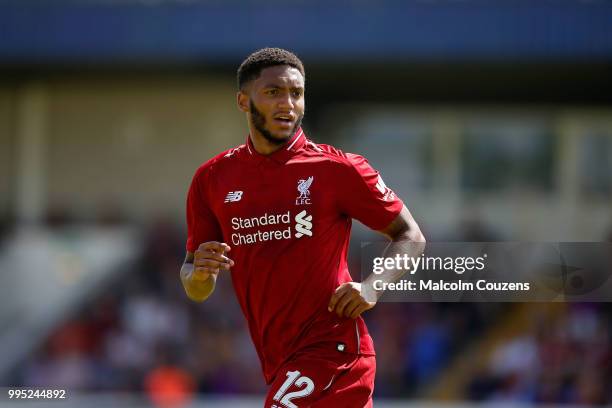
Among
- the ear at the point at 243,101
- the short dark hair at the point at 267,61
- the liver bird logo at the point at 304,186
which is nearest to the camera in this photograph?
the liver bird logo at the point at 304,186

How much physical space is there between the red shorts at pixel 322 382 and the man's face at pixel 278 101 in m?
1.07

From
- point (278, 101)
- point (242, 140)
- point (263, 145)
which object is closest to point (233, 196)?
point (263, 145)

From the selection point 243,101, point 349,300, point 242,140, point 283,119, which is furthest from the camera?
point 242,140

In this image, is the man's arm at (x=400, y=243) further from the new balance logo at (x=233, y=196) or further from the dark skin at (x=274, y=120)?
the new balance logo at (x=233, y=196)

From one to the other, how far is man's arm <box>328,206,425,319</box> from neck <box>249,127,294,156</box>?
66 cm

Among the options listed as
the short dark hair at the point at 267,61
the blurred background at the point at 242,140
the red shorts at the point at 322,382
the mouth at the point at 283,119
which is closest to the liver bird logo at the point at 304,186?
the mouth at the point at 283,119

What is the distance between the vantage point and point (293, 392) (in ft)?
15.1

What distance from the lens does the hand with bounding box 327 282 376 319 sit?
459 cm

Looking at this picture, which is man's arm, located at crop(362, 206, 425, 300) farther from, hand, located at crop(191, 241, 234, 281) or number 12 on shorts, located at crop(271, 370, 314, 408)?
hand, located at crop(191, 241, 234, 281)

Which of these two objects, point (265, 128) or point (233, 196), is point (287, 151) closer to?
point (265, 128)

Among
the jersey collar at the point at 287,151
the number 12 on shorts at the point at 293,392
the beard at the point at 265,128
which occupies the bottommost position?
the number 12 on shorts at the point at 293,392

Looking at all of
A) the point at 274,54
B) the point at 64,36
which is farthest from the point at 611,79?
the point at 274,54

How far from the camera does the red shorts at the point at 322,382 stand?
15.1 ft

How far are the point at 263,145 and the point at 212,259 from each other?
2.38ft
